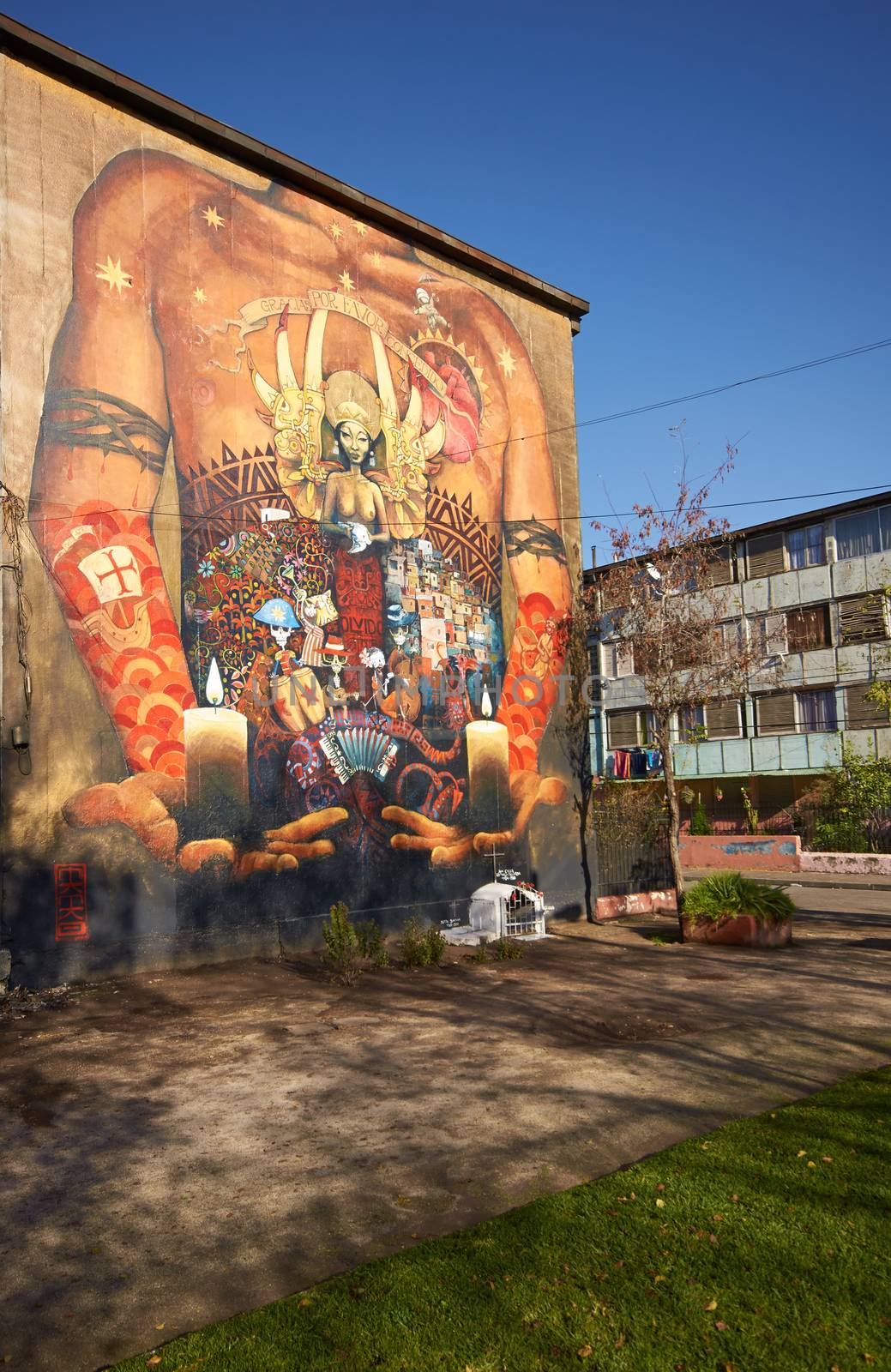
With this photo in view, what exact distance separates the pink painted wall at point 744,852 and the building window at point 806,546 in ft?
35.5

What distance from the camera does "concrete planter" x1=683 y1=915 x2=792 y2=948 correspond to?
1753cm

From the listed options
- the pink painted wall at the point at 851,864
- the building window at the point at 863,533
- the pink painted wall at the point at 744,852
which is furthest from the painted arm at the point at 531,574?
the building window at the point at 863,533

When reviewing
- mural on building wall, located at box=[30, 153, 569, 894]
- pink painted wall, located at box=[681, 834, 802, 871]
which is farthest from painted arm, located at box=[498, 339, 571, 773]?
pink painted wall, located at box=[681, 834, 802, 871]

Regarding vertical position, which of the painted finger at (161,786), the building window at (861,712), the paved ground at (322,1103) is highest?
the building window at (861,712)

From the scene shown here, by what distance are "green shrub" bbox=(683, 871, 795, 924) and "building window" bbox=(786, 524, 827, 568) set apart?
24157 millimetres

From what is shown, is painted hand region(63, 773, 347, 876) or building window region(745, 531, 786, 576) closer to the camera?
painted hand region(63, 773, 347, 876)

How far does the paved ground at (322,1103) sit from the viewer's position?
18.7 ft

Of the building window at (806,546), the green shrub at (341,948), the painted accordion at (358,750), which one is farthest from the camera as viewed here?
the building window at (806,546)

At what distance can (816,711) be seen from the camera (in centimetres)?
3912

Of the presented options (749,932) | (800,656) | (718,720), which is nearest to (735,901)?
(749,932)

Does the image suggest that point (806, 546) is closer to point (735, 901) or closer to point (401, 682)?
point (735, 901)

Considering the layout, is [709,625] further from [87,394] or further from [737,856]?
[737,856]

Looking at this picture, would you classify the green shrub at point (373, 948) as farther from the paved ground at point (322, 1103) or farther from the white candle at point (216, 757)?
the white candle at point (216, 757)

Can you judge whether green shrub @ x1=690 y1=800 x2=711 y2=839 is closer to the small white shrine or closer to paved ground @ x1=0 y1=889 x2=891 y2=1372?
the small white shrine
